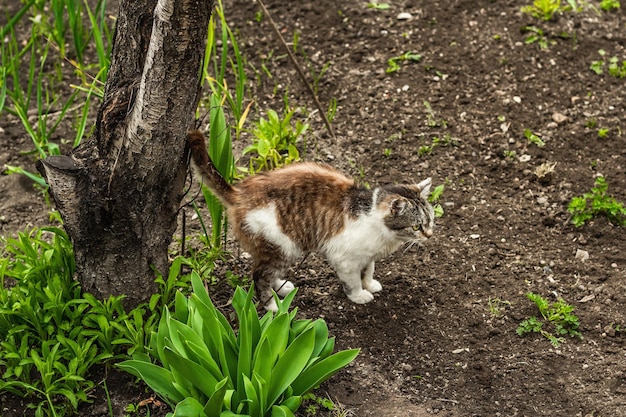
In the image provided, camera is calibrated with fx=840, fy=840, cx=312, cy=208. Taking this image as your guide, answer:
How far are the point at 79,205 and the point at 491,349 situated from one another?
6.39ft

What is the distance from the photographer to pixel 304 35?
19.0 feet

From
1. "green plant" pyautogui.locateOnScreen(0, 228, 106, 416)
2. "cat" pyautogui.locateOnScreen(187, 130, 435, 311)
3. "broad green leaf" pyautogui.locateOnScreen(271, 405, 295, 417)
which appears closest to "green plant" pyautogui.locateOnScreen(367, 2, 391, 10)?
"cat" pyautogui.locateOnScreen(187, 130, 435, 311)

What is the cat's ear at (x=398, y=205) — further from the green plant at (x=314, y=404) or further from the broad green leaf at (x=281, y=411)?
the broad green leaf at (x=281, y=411)

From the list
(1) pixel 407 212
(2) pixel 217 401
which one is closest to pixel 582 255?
(1) pixel 407 212

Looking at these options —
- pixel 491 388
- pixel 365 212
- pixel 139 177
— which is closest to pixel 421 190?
pixel 365 212

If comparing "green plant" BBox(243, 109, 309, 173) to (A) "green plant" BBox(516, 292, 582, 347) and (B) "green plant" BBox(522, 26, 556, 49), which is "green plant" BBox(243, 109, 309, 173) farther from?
(B) "green plant" BBox(522, 26, 556, 49)

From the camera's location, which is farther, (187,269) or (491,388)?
(187,269)

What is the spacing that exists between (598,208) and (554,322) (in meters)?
0.86

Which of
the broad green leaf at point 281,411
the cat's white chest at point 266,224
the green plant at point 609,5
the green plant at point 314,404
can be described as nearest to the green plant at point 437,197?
the cat's white chest at point 266,224

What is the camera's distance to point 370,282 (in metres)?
4.16

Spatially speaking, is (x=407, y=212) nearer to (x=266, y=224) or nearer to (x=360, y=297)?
(x=360, y=297)

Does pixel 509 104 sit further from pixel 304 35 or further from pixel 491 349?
pixel 491 349

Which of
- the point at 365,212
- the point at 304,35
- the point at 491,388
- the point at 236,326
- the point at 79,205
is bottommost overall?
the point at 491,388

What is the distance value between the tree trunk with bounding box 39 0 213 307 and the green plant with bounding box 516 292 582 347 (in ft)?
5.66
